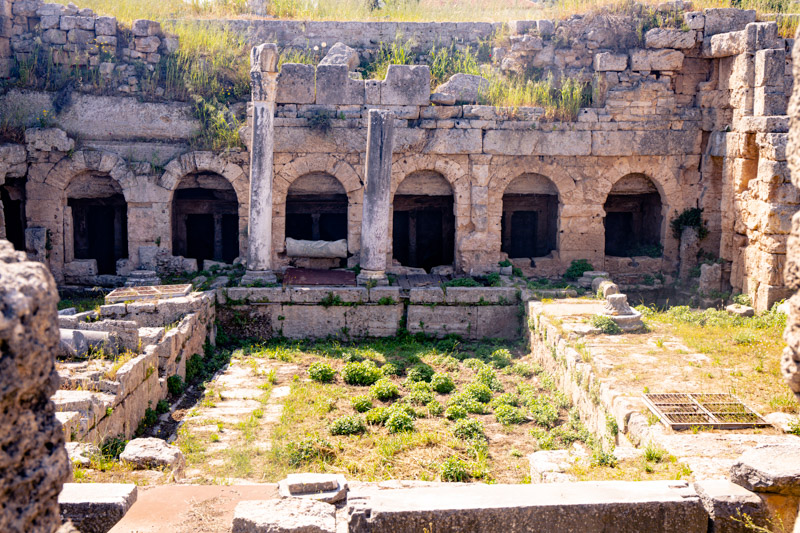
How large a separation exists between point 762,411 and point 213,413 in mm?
6810

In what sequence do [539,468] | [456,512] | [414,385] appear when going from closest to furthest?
[456,512] → [539,468] → [414,385]

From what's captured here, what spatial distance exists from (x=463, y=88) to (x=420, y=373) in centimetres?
674

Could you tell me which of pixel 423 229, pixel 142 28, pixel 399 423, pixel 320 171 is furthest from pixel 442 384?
pixel 142 28

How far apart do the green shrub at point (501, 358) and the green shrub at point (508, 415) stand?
7.75 feet

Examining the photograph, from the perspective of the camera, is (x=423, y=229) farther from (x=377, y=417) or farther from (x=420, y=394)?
(x=377, y=417)

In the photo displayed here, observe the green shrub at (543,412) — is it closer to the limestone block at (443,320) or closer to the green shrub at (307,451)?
the green shrub at (307,451)

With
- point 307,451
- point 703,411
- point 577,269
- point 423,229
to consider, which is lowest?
point 307,451

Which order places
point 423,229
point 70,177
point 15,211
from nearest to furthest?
point 70,177
point 15,211
point 423,229

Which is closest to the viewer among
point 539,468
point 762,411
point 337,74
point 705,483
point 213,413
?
point 705,483

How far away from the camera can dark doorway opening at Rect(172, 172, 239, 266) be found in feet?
56.5

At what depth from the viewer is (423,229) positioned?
62.5ft

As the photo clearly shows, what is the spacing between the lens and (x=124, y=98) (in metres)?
16.7

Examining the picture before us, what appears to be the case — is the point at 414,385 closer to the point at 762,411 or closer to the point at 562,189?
the point at 762,411

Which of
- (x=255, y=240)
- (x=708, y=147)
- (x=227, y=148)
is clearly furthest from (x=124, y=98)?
(x=708, y=147)
